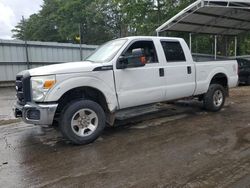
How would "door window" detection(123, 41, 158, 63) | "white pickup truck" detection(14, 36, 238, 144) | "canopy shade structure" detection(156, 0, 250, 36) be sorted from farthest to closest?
"canopy shade structure" detection(156, 0, 250, 36) → "door window" detection(123, 41, 158, 63) → "white pickup truck" detection(14, 36, 238, 144)

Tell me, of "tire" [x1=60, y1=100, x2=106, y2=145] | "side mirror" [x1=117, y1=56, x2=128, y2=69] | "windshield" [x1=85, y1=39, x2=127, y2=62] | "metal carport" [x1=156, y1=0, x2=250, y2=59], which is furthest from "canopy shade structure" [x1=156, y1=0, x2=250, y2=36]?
"tire" [x1=60, y1=100, x2=106, y2=145]

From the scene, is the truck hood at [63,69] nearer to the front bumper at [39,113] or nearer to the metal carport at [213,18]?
the front bumper at [39,113]

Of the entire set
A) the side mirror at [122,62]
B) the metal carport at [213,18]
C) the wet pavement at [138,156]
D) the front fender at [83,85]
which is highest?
the metal carport at [213,18]

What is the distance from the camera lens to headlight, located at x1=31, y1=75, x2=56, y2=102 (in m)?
4.72

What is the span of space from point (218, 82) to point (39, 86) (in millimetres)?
5392

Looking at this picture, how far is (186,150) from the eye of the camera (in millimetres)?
4602

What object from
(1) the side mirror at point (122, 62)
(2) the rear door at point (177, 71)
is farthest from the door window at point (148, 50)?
(1) the side mirror at point (122, 62)

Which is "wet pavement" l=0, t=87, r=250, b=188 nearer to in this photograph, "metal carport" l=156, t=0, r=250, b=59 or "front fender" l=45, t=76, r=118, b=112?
"front fender" l=45, t=76, r=118, b=112

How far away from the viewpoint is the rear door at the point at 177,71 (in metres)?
6.40

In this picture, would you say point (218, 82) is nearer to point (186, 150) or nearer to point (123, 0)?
point (186, 150)

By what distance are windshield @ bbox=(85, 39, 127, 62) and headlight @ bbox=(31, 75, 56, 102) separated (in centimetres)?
134

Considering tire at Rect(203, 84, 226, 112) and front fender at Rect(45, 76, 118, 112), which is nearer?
front fender at Rect(45, 76, 118, 112)

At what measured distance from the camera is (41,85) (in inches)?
187

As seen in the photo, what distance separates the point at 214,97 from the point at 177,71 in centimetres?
181
